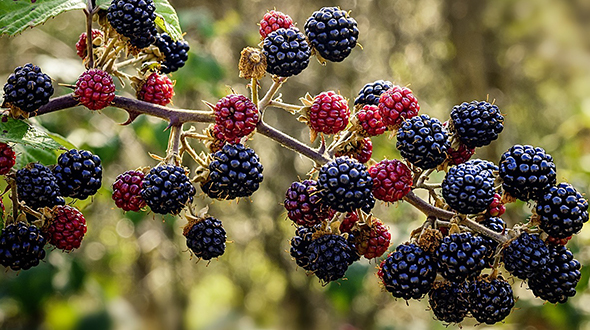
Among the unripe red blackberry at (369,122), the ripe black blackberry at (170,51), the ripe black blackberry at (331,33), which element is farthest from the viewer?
the ripe black blackberry at (170,51)

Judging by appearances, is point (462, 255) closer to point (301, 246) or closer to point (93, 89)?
point (301, 246)

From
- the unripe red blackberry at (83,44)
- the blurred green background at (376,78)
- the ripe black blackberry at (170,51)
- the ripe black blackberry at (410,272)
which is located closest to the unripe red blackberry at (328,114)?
the ripe black blackberry at (410,272)

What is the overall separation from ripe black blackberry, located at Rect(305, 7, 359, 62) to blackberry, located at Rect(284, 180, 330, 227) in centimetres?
53

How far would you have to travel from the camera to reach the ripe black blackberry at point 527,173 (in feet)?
5.89

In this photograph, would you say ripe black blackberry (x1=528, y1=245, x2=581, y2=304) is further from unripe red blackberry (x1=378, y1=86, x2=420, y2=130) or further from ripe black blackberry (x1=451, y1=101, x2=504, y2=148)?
unripe red blackberry (x1=378, y1=86, x2=420, y2=130)

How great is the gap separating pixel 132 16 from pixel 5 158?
67cm

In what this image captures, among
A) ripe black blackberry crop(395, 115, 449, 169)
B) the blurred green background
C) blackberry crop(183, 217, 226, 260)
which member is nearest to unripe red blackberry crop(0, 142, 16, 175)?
blackberry crop(183, 217, 226, 260)

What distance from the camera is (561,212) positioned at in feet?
5.72

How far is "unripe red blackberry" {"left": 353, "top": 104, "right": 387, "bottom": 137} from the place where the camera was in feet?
6.22

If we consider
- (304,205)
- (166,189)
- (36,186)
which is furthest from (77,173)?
(304,205)

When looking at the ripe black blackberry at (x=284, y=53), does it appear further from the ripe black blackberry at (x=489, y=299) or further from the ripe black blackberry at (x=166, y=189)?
the ripe black blackberry at (x=489, y=299)

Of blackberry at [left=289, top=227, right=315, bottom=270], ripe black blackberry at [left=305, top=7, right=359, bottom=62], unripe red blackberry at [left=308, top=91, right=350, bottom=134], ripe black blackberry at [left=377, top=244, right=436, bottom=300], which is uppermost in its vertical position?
ripe black blackberry at [left=305, top=7, right=359, bottom=62]

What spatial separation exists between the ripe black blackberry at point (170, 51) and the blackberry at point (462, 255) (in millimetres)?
1318

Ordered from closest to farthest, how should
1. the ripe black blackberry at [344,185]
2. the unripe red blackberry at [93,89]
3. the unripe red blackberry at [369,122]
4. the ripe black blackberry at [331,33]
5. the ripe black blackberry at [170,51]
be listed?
the ripe black blackberry at [344,185] → the unripe red blackberry at [93,89] → the unripe red blackberry at [369,122] → the ripe black blackberry at [331,33] → the ripe black blackberry at [170,51]
